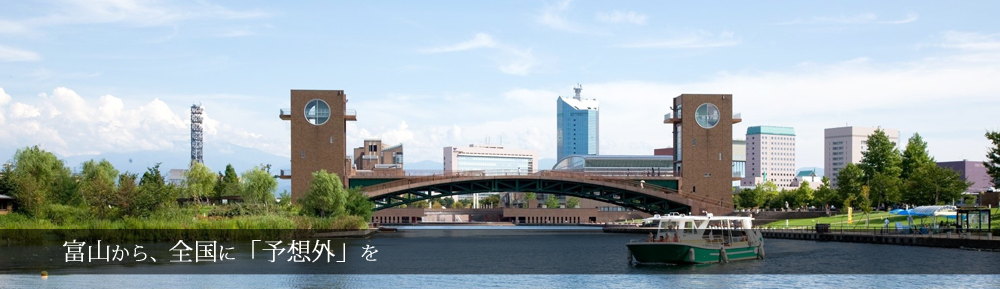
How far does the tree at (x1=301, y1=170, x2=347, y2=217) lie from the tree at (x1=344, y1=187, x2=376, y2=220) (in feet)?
9.07

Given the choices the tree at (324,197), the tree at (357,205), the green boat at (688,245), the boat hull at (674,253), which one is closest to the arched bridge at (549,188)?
the tree at (357,205)

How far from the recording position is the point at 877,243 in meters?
84.5

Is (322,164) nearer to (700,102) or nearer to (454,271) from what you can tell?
(700,102)

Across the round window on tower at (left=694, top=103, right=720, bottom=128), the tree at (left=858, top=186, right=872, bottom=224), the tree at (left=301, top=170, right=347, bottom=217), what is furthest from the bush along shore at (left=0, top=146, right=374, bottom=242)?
the tree at (left=858, top=186, right=872, bottom=224)

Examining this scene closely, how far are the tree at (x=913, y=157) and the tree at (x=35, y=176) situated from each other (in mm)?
90210

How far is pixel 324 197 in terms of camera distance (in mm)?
109625

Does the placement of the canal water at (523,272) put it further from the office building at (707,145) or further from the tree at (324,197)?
the office building at (707,145)

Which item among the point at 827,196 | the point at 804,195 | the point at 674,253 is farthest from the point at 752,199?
the point at 674,253

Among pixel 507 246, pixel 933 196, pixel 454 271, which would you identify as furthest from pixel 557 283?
pixel 933 196

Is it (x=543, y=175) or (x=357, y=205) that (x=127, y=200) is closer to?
(x=357, y=205)

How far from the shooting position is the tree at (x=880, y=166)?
119m

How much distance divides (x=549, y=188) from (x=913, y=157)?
140 feet

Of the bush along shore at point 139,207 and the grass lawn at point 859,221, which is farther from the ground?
the bush along shore at point 139,207

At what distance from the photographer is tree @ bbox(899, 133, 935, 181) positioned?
399ft
